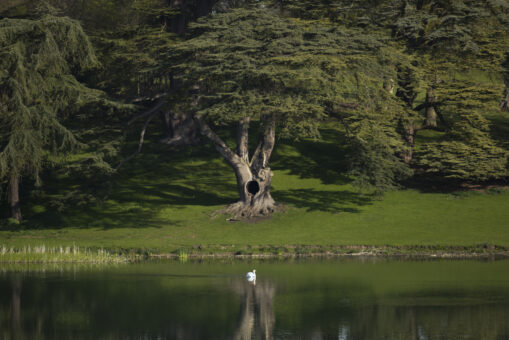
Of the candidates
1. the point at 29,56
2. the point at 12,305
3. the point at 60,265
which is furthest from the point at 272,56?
the point at 12,305

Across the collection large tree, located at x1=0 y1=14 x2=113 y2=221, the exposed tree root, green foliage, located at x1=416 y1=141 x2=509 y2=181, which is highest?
large tree, located at x1=0 y1=14 x2=113 y2=221

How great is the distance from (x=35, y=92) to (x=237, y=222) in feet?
49.6

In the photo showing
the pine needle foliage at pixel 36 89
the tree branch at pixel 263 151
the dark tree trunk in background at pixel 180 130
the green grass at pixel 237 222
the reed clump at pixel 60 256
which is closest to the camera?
the reed clump at pixel 60 256

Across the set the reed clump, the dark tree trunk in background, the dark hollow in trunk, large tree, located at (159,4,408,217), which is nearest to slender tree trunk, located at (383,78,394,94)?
large tree, located at (159,4,408,217)

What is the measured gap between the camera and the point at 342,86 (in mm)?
43406

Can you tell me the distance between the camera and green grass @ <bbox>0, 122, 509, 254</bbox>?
1598 inches

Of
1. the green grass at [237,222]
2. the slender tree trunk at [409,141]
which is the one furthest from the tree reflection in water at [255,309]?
the slender tree trunk at [409,141]

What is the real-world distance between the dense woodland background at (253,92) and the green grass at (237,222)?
0.37 meters

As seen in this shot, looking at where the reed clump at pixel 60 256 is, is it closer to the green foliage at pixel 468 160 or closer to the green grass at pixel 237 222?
the green grass at pixel 237 222

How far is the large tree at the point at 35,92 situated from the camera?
136ft

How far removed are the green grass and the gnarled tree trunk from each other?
4.72 feet

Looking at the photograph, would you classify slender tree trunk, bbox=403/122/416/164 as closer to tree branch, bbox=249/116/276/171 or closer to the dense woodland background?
the dense woodland background

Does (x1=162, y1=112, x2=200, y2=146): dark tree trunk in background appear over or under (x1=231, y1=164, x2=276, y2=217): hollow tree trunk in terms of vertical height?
over

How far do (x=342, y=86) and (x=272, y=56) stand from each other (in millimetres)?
4761
